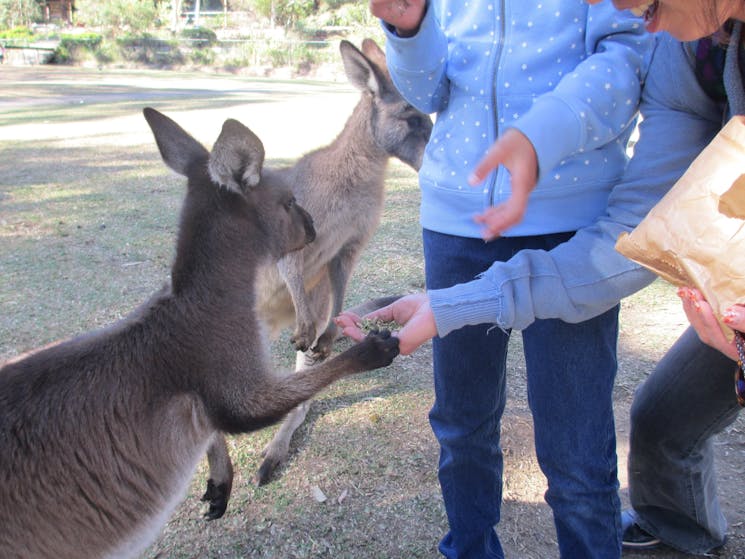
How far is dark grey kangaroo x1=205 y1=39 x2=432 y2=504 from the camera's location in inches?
115

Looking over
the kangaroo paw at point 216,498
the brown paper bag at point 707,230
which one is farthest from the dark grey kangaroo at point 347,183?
the brown paper bag at point 707,230

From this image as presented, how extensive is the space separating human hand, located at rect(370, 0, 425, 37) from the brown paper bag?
1.90 feet

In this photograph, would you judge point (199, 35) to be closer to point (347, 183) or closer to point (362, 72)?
point (362, 72)

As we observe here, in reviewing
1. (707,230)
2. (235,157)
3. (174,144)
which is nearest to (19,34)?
(174,144)

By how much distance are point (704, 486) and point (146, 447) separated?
4.81ft

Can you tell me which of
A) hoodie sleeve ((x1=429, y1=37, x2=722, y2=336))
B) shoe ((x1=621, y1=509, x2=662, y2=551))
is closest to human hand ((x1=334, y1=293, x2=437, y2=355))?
hoodie sleeve ((x1=429, y1=37, x2=722, y2=336))

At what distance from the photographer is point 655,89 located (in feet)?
4.38

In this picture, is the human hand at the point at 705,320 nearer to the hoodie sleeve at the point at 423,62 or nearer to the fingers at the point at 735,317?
the fingers at the point at 735,317

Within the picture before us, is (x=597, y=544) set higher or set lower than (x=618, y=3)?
lower

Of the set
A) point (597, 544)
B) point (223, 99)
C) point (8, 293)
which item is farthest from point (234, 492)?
point (223, 99)

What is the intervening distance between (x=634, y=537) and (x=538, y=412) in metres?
0.76

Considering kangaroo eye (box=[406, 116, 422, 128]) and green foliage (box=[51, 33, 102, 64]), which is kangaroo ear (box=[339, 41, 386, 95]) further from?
green foliage (box=[51, 33, 102, 64])

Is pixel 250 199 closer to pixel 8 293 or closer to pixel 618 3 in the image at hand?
pixel 618 3

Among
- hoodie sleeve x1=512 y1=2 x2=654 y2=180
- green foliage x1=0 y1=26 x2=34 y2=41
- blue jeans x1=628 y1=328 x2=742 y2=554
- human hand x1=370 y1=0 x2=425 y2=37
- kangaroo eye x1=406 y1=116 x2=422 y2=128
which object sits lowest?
green foliage x1=0 y1=26 x2=34 y2=41
